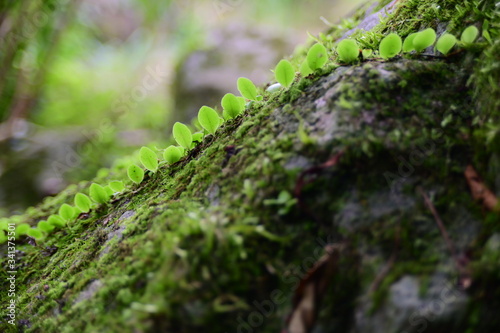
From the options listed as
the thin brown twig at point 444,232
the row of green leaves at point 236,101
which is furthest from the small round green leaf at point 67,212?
the thin brown twig at point 444,232

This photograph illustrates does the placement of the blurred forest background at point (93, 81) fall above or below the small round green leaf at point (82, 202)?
above

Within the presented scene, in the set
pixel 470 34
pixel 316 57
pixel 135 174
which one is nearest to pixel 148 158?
pixel 135 174

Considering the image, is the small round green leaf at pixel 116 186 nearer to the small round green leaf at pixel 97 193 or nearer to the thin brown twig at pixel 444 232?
the small round green leaf at pixel 97 193

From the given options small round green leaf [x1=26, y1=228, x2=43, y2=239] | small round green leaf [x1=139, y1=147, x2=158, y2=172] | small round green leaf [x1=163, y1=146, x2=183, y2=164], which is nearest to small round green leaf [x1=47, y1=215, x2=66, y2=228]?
small round green leaf [x1=26, y1=228, x2=43, y2=239]

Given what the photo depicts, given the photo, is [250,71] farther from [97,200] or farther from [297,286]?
[297,286]

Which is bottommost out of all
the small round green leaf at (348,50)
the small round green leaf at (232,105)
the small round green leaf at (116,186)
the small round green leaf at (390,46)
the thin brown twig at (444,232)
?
the thin brown twig at (444,232)

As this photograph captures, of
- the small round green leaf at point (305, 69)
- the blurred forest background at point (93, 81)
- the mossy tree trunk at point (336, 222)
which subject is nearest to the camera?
the mossy tree trunk at point (336, 222)
